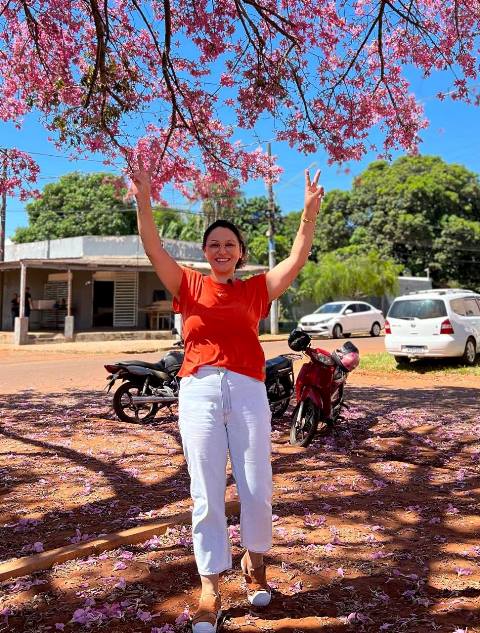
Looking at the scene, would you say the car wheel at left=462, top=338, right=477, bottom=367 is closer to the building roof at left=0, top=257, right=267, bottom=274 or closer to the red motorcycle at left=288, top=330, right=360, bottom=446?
the red motorcycle at left=288, top=330, right=360, bottom=446

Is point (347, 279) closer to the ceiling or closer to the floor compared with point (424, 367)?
closer to the ceiling

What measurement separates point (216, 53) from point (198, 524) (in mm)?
7261

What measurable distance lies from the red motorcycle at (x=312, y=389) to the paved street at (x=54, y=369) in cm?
566

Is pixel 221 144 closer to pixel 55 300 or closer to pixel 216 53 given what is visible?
pixel 216 53

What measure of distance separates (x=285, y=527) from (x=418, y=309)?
10.3m

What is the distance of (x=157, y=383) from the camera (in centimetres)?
745

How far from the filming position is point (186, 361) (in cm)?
282

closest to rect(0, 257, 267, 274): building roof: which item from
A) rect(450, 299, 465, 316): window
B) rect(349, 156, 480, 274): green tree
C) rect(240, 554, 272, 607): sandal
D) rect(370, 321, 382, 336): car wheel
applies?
rect(370, 321, 382, 336): car wheel

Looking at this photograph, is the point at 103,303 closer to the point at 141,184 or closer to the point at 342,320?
the point at 342,320

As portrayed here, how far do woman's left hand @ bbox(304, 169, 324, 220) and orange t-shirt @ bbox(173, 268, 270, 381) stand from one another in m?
0.59

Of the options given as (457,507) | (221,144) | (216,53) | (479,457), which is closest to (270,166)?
(221,144)

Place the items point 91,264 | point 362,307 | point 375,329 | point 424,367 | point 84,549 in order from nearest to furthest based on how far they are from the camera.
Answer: point 84,549, point 424,367, point 91,264, point 362,307, point 375,329

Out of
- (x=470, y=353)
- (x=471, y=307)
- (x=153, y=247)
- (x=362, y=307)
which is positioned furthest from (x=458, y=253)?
(x=153, y=247)

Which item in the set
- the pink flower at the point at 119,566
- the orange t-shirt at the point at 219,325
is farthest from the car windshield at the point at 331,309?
the orange t-shirt at the point at 219,325
